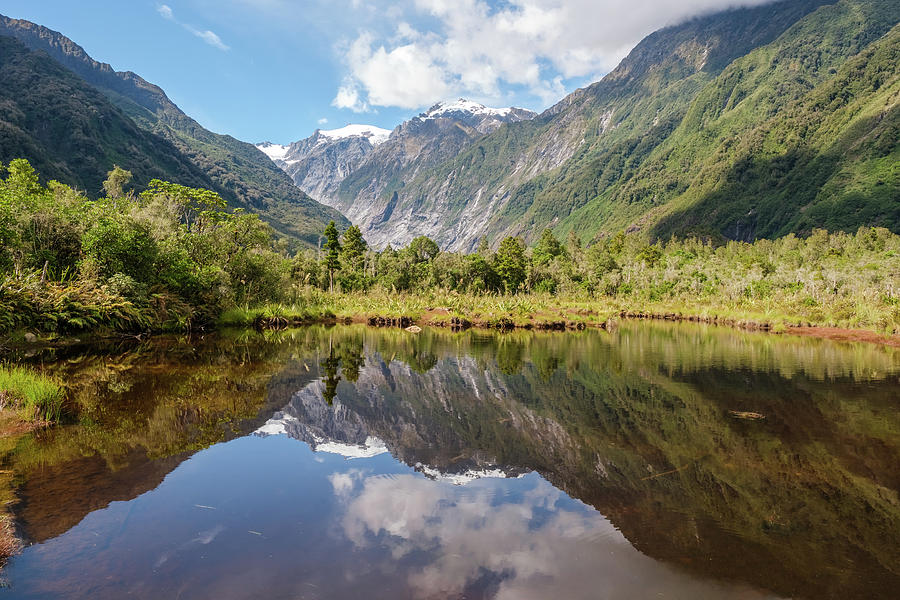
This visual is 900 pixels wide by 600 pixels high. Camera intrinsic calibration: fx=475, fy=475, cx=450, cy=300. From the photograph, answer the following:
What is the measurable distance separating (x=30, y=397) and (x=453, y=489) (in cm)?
986

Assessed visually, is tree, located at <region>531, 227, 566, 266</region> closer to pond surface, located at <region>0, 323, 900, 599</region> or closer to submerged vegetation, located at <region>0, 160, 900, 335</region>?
submerged vegetation, located at <region>0, 160, 900, 335</region>

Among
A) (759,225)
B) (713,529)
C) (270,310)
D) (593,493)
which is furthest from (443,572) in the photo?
(759,225)

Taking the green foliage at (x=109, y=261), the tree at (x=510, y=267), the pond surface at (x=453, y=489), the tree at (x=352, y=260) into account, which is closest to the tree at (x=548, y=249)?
the tree at (x=510, y=267)

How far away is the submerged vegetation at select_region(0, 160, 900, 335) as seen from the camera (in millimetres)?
20812

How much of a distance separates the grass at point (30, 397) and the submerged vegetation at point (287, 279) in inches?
207

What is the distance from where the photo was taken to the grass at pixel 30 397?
1034 cm

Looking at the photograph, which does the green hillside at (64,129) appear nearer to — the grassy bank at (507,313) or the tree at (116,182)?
the tree at (116,182)

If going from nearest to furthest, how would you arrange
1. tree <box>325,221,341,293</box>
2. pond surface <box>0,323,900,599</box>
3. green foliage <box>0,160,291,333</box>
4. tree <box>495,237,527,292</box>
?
pond surface <box>0,323,900,599</box>, green foliage <box>0,160,291,333</box>, tree <box>325,221,341,293</box>, tree <box>495,237,527,292</box>

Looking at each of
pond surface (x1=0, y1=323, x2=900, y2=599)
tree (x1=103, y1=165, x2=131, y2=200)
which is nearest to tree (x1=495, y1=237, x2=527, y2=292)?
pond surface (x1=0, y1=323, x2=900, y2=599)

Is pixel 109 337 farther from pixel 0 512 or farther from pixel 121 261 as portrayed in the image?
pixel 0 512

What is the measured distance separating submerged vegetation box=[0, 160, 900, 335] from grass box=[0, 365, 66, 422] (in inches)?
207

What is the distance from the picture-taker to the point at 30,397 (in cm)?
1071

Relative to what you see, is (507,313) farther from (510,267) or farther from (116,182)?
(116,182)

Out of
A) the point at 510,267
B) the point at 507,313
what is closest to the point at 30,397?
the point at 507,313
